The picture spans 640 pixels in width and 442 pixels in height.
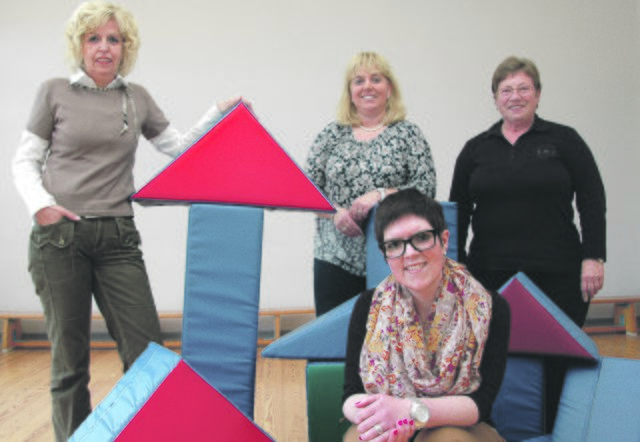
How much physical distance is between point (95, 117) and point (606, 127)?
384 centimetres

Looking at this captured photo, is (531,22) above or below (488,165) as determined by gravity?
above

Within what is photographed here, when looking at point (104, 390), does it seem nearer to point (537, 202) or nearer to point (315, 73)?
point (537, 202)

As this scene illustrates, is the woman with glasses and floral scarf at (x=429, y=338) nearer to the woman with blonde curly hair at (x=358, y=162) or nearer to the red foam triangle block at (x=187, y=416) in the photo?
the red foam triangle block at (x=187, y=416)

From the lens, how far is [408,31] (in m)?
3.95

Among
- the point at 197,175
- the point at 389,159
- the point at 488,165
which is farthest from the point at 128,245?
the point at 488,165

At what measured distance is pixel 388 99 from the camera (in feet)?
5.99

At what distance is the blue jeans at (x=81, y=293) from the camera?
1.53 metres

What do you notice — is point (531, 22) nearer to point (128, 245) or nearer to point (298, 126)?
point (298, 126)

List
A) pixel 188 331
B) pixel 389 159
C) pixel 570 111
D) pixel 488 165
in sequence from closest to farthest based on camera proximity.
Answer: pixel 188 331 → pixel 389 159 → pixel 488 165 → pixel 570 111

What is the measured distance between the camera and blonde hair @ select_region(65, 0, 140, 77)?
1.51m

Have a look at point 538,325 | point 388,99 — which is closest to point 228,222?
point 388,99

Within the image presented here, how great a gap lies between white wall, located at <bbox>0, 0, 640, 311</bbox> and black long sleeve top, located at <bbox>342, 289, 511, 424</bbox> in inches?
101

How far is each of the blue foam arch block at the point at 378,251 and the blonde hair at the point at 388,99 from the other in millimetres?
382

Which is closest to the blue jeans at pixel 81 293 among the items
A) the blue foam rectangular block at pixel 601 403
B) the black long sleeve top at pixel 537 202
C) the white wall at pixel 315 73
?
the black long sleeve top at pixel 537 202
